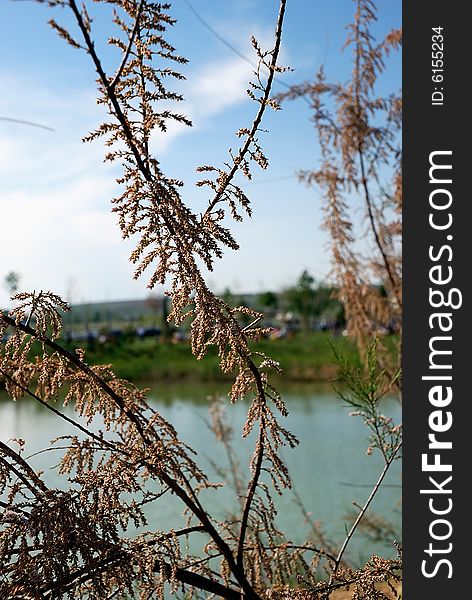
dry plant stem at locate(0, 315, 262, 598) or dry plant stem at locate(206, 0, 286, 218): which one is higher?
dry plant stem at locate(206, 0, 286, 218)

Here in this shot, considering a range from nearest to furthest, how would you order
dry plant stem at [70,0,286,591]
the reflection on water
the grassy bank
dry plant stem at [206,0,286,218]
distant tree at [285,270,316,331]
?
dry plant stem at [70,0,286,591], dry plant stem at [206,0,286,218], the reflection on water, the grassy bank, distant tree at [285,270,316,331]

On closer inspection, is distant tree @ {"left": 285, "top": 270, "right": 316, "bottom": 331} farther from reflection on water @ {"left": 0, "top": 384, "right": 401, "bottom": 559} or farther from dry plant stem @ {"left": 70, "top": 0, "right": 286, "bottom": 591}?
dry plant stem @ {"left": 70, "top": 0, "right": 286, "bottom": 591}

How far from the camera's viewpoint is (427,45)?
1.59 m

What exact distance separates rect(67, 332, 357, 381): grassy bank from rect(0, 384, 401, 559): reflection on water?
2044mm

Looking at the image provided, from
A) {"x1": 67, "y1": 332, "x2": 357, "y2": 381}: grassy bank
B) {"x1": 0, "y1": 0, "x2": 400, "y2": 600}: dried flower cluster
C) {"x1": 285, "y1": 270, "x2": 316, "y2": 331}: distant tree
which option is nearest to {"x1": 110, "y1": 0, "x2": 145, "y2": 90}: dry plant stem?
{"x1": 0, "y1": 0, "x2": 400, "y2": 600}: dried flower cluster

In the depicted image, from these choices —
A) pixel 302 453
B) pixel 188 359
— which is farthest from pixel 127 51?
pixel 188 359

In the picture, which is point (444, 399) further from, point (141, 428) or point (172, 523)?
point (172, 523)

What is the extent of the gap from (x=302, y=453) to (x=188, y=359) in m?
12.5

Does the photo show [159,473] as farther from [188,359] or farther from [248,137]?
[188,359]

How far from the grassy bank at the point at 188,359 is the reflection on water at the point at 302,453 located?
2.04m

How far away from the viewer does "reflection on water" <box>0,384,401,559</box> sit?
21.8ft

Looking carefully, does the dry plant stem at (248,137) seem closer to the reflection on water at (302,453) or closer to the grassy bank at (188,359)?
the reflection on water at (302,453)

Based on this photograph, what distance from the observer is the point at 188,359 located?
71.7 ft

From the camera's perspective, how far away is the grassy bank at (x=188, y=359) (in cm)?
1862
